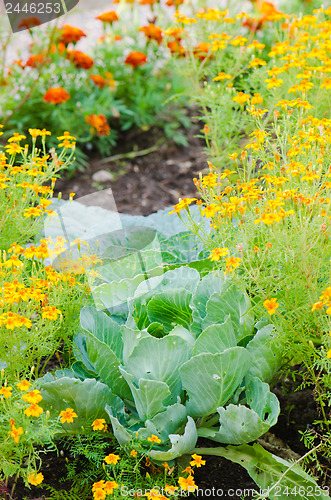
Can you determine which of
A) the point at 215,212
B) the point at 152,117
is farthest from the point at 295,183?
the point at 152,117

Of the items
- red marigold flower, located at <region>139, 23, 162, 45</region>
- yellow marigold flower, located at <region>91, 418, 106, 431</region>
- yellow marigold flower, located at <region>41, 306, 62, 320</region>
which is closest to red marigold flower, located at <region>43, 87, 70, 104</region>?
red marigold flower, located at <region>139, 23, 162, 45</region>

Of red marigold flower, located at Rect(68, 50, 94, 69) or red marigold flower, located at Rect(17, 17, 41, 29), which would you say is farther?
red marigold flower, located at Rect(68, 50, 94, 69)

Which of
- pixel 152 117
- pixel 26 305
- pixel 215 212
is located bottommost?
pixel 152 117

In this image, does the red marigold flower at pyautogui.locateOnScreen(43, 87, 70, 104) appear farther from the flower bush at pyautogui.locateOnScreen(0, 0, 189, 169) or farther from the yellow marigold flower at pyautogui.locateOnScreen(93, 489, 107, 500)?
the yellow marigold flower at pyautogui.locateOnScreen(93, 489, 107, 500)

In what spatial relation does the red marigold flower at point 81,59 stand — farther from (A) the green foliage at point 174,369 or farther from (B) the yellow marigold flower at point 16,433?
(B) the yellow marigold flower at point 16,433

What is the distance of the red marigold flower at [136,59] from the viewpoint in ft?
13.3

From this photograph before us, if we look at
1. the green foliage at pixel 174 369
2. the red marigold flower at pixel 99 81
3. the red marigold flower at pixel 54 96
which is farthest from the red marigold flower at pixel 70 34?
the green foliage at pixel 174 369

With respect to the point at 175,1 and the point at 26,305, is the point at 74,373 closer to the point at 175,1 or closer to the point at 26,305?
the point at 26,305

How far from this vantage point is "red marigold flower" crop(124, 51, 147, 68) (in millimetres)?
4039

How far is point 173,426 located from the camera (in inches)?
70.3

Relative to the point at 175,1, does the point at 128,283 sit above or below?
below

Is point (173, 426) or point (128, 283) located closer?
point (173, 426)

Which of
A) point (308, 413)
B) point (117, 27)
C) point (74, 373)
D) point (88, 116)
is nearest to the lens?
point (74, 373)

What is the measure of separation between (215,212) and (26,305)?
65cm
